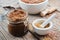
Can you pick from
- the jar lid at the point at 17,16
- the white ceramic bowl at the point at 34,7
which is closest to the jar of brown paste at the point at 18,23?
the jar lid at the point at 17,16

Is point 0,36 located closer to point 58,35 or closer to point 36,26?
point 36,26

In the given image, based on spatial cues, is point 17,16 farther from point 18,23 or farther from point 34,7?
point 34,7

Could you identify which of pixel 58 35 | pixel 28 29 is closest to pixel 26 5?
pixel 28 29

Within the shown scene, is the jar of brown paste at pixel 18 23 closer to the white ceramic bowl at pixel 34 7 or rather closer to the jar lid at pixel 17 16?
the jar lid at pixel 17 16

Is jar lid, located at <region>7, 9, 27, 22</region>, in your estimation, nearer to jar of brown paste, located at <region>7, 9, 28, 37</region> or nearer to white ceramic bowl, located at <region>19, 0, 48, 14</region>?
jar of brown paste, located at <region>7, 9, 28, 37</region>

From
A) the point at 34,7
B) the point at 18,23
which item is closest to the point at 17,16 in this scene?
the point at 18,23

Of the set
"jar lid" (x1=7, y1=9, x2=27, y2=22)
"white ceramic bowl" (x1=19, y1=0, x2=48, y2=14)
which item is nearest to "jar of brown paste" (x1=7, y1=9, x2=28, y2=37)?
"jar lid" (x1=7, y1=9, x2=27, y2=22)

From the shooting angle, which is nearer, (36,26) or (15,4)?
(36,26)

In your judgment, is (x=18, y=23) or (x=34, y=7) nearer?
(x=18, y=23)
